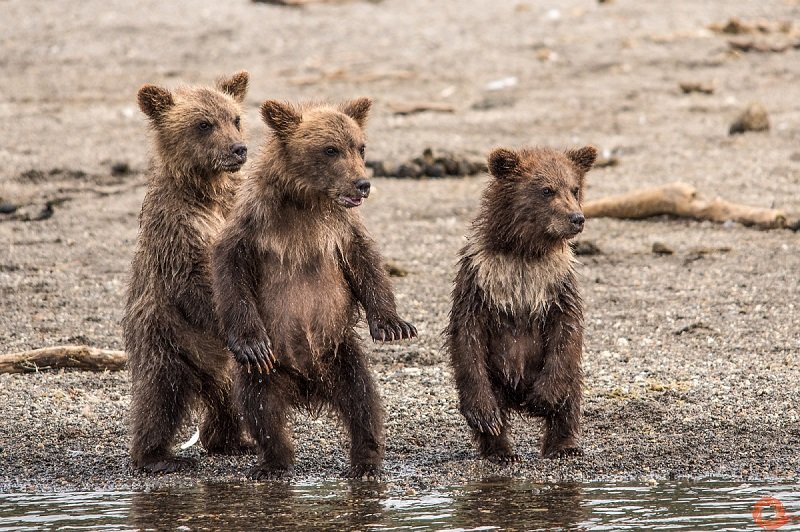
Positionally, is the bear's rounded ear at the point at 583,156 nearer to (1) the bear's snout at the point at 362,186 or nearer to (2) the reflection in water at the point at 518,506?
(1) the bear's snout at the point at 362,186

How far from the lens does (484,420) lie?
7.80 metres

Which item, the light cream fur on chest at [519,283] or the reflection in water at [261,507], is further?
the light cream fur on chest at [519,283]

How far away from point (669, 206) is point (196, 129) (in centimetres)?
566

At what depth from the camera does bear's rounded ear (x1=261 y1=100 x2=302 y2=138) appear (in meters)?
7.63

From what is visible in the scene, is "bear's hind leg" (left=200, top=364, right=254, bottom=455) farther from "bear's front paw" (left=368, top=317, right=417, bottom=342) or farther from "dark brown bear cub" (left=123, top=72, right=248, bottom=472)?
"bear's front paw" (left=368, top=317, right=417, bottom=342)

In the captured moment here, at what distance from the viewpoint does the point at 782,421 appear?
830 cm

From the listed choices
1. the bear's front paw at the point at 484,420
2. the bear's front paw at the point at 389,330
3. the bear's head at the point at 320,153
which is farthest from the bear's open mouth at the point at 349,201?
the bear's front paw at the point at 484,420

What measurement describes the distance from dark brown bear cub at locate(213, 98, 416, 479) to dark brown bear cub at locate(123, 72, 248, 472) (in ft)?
1.64

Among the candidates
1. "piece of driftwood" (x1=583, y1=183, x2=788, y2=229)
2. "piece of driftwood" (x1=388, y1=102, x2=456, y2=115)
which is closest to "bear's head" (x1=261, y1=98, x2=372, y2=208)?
"piece of driftwood" (x1=583, y1=183, x2=788, y2=229)

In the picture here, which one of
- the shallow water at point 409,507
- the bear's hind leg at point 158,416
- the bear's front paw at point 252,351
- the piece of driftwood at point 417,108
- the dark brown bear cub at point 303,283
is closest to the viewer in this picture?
the shallow water at point 409,507

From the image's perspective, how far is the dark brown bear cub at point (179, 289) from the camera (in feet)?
26.5

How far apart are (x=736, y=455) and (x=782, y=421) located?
1.90ft

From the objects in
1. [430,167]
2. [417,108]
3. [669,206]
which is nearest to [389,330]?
[669,206]

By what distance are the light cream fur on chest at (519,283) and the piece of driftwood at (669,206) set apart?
16.6 feet
